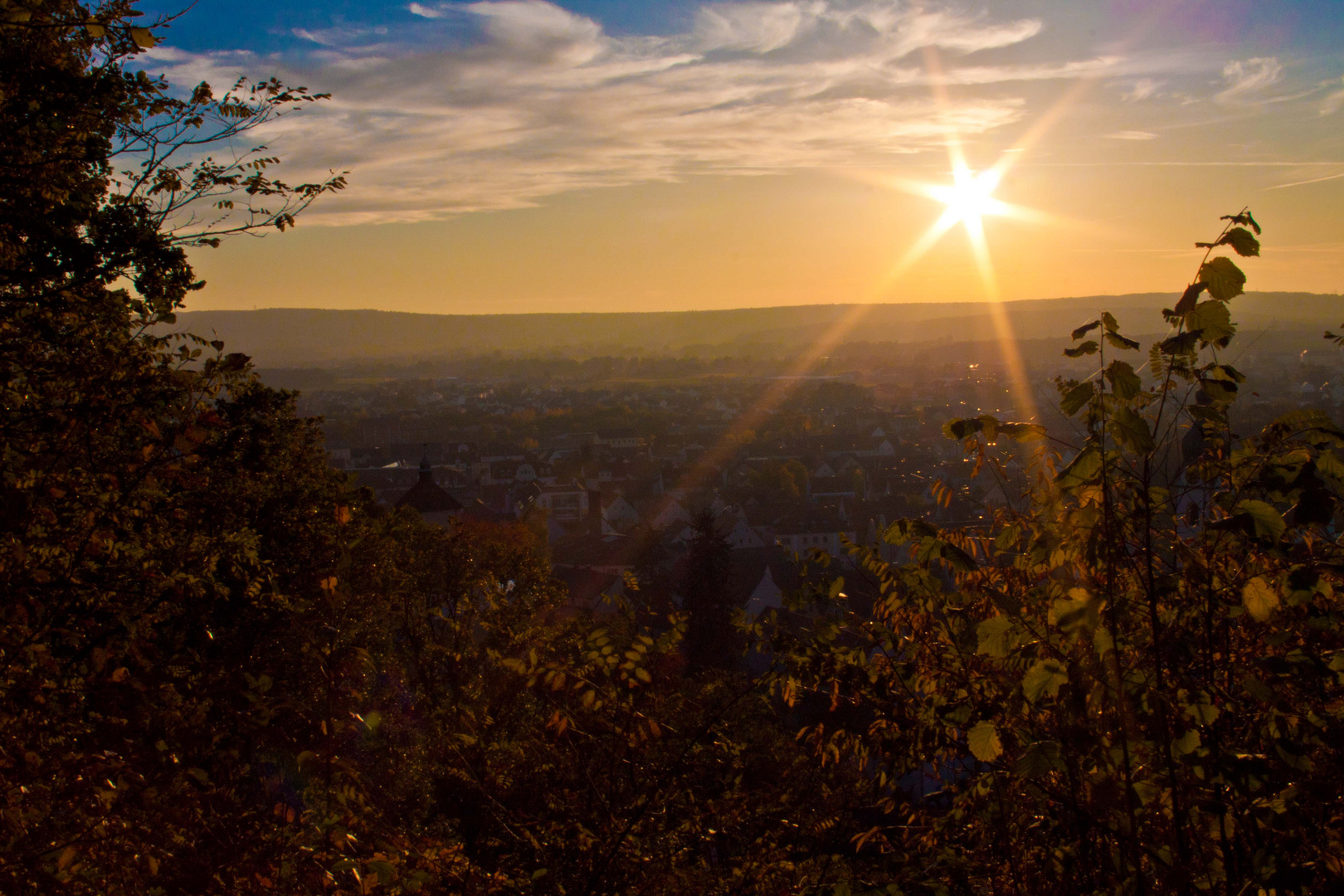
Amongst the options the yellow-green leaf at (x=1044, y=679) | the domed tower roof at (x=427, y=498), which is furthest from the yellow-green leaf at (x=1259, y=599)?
the domed tower roof at (x=427, y=498)

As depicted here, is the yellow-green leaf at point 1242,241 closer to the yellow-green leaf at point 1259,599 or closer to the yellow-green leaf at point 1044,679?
the yellow-green leaf at point 1259,599

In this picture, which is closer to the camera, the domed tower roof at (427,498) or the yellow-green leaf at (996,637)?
the yellow-green leaf at (996,637)

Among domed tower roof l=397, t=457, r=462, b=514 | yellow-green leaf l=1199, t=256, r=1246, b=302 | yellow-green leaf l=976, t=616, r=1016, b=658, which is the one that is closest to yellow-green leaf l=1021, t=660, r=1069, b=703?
yellow-green leaf l=976, t=616, r=1016, b=658

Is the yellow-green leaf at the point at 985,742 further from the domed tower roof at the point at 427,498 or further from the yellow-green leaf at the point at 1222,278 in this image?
the domed tower roof at the point at 427,498

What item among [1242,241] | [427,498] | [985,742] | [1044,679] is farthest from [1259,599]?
[427,498]

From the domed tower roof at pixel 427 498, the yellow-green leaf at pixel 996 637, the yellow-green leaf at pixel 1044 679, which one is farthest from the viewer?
the domed tower roof at pixel 427 498

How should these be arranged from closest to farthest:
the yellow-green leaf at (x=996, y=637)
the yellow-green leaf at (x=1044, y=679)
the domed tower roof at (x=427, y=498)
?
the yellow-green leaf at (x=1044, y=679)
the yellow-green leaf at (x=996, y=637)
the domed tower roof at (x=427, y=498)

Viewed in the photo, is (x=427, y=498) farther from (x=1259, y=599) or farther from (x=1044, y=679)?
(x=1259, y=599)

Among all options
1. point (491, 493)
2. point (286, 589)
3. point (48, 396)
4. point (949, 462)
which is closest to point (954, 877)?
point (949, 462)

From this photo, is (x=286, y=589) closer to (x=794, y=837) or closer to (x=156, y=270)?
(x=156, y=270)

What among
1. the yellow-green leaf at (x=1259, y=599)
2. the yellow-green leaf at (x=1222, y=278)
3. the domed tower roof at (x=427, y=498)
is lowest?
the domed tower roof at (x=427, y=498)

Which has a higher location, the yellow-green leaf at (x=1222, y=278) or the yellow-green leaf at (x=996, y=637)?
the yellow-green leaf at (x=1222, y=278)
